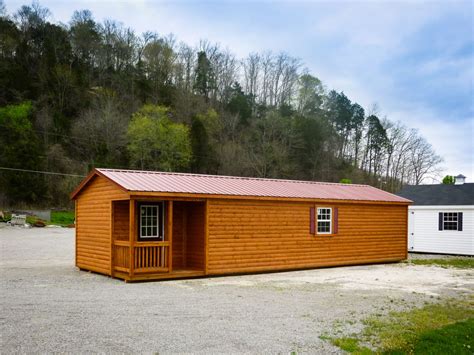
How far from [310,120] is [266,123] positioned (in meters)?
6.17

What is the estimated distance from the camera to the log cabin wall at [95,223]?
13.6m

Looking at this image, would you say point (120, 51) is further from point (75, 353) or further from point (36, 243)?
point (75, 353)

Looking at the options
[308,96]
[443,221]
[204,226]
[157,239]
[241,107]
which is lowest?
[443,221]

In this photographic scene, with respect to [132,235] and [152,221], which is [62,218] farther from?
[132,235]

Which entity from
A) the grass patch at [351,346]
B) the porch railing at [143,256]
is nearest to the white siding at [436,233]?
the porch railing at [143,256]

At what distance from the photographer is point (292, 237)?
1606cm

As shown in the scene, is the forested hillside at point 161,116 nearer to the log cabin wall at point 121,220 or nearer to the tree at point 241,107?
the tree at point 241,107

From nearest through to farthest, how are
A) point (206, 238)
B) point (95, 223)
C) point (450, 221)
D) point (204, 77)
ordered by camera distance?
point (206, 238), point (95, 223), point (450, 221), point (204, 77)

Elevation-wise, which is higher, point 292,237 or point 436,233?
point 292,237

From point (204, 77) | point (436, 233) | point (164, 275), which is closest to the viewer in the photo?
point (164, 275)

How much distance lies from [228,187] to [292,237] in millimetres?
2688

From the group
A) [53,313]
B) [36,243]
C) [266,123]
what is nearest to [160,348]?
[53,313]

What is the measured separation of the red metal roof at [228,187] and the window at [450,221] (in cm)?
488

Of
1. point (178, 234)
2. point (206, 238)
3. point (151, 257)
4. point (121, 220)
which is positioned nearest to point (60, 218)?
point (178, 234)
